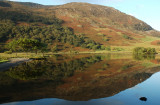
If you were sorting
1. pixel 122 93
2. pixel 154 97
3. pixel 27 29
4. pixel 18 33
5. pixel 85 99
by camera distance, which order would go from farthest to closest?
pixel 27 29 → pixel 18 33 → pixel 122 93 → pixel 154 97 → pixel 85 99

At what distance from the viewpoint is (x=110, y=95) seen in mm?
20750

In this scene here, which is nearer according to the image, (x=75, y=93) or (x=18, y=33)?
(x=75, y=93)

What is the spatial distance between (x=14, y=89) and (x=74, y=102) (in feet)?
35.2

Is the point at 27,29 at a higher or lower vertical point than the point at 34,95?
higher

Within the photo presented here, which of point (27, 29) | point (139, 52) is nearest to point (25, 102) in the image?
point (139, 52)

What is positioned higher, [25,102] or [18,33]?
[18,33]

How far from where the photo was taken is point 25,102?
17922mm

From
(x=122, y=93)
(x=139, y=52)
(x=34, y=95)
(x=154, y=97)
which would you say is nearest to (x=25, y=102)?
(x=34, y=95)

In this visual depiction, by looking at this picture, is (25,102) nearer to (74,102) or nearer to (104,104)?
(74,102)

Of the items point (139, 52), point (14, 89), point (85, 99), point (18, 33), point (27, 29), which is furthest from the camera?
point (27, 29)

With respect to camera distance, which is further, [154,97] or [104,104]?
[154,97]

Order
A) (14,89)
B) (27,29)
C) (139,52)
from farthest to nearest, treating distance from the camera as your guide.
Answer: (27,29) → (139,52) → (14,89)

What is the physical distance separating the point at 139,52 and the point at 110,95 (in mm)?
125979

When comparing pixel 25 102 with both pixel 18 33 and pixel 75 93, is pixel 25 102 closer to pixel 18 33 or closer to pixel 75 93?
pixel 75 93
